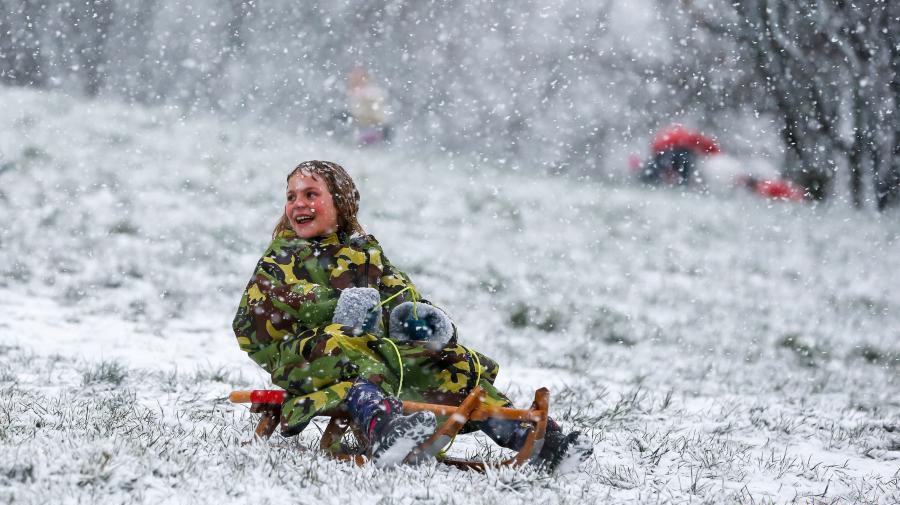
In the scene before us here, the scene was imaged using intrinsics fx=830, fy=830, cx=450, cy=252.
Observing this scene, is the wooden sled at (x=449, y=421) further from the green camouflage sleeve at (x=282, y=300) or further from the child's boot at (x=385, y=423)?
the green camouflage sleeve at (x=282, y=300)

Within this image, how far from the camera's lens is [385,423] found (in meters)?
3.26

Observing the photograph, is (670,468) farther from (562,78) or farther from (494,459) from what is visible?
(562,78)

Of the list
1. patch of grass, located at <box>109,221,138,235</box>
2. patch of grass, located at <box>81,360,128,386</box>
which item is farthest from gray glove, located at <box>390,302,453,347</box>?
patch of grass, located at <box>109,221,138,235</box>

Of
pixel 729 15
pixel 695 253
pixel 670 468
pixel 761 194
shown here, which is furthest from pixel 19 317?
pixel 761 194

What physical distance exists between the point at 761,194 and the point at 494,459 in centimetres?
1443

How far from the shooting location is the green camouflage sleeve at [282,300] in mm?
3707

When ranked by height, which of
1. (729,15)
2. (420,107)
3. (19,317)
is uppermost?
(729,15)

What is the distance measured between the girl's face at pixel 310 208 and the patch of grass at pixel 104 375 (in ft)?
7.05

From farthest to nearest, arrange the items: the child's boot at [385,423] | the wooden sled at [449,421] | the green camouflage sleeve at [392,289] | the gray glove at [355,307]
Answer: the green camouflage sleeve at [392,289] → the gray glove at [355,307] → the wooden sled at [449,421] → the child's boot at [385,423]

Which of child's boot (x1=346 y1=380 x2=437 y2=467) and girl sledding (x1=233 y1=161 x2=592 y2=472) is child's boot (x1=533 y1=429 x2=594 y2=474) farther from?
child's boot (x1=346 y1=380 x2=437 y2=467)

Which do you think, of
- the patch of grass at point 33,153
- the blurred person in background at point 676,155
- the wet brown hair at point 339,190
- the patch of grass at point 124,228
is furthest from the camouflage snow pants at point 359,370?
the blurred person in background at point 676,155

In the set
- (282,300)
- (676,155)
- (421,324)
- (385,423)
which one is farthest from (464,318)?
(676,155)

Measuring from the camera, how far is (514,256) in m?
12.2

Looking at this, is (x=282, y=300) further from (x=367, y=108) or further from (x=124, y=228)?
(x=367, y=108)
